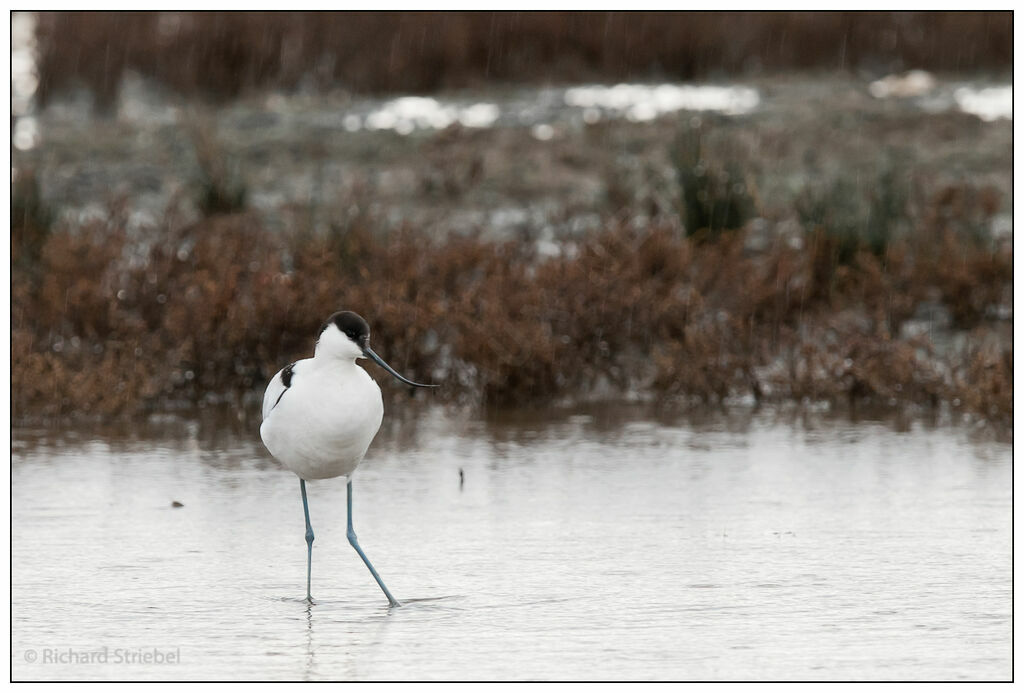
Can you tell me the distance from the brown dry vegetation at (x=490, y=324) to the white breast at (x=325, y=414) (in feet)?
12.0

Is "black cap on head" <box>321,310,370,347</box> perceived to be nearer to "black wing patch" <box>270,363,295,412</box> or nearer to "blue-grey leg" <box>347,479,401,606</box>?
"black wing patch" <box>270,363,295,412</box>

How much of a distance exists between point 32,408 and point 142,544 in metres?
2.99

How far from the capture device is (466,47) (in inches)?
724

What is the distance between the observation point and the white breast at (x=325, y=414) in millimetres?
5043

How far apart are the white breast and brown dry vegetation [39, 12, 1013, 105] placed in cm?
1318

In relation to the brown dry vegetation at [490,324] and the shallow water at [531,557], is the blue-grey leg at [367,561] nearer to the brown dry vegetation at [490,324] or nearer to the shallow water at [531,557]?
the shallow water at [531,557]

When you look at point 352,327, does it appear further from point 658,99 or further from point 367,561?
point 658,99

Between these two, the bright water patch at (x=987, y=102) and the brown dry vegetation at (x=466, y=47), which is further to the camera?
the brown dry vegetation at (x=466, y=47)

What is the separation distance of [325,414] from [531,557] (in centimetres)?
90

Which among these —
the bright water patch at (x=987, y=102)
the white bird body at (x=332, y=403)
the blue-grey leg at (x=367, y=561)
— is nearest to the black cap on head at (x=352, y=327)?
the white bird body at (x=332, y=403)

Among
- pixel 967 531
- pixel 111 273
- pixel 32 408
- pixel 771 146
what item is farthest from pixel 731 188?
pixel 967 531

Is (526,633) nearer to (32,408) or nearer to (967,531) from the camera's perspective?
(967,531)

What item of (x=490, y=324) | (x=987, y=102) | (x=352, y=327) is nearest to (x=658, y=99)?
(x=987, y=102)

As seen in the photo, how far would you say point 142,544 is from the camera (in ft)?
19.1
